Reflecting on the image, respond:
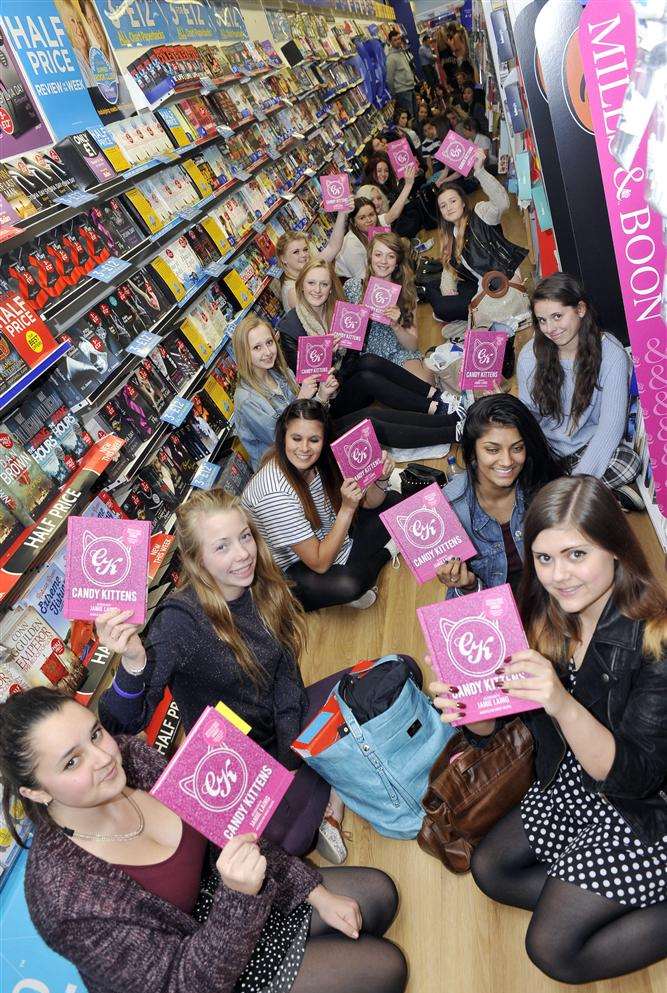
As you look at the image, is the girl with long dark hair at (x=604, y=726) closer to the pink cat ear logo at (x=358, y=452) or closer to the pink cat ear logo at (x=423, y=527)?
the pink cat ear logo at (x=423, y=527)

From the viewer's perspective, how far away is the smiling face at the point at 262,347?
429 cm

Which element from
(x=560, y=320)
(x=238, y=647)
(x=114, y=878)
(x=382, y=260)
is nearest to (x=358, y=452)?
(x=560, y=320)

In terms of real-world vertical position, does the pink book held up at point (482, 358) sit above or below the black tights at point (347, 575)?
above

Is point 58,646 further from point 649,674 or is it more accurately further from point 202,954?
point 649,674

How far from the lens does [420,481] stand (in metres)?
4.41

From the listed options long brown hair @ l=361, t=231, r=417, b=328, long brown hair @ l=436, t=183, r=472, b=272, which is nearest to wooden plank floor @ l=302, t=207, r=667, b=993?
long brown hair @ l=361, t=231, r=417, b=328

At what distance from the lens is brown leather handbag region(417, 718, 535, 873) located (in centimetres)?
229

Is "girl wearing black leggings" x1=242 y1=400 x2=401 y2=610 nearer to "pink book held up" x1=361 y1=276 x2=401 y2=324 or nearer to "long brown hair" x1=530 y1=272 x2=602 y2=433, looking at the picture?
"long brown hair" x1=530 y1=272 x2=602 y2=433

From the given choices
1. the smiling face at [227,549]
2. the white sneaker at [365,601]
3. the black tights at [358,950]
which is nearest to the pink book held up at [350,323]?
the white sneaker at [365,601]

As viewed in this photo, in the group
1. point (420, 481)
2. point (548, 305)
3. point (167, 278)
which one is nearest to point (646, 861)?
point (548, 305)

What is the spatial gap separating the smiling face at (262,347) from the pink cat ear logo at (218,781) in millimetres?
2931

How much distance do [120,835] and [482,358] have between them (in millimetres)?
2937

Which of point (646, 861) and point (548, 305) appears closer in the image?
point (646, 861)

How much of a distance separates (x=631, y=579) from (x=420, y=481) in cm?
251
